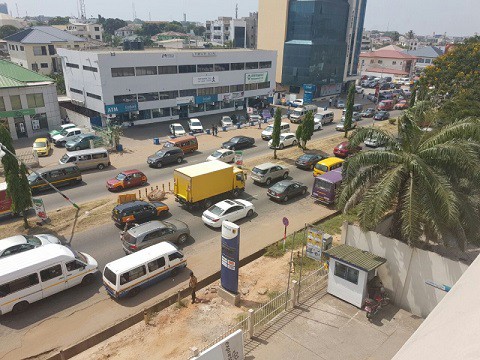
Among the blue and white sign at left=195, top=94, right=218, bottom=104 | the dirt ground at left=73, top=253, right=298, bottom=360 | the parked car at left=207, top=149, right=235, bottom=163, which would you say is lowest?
the dirt ground at left=73, top=253, right=298, bottom=360

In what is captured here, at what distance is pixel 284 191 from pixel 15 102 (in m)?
34.7

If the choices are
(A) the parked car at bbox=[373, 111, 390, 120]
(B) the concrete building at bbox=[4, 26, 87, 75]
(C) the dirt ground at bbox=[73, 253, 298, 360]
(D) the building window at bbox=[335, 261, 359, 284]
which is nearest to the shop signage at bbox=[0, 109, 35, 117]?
(B) the concrete building at bbox=[4, 26, 87, 75]

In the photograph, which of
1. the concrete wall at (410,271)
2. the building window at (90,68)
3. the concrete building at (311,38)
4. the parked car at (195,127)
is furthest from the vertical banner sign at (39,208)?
the concrete building at (311,38)

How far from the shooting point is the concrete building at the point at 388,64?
10875cm

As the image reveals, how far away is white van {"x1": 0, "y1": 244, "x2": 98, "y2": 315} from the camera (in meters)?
14.9

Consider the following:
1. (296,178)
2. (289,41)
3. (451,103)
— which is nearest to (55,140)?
(296,178)

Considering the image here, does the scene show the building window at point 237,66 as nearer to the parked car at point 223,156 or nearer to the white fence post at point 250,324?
the parked car at point 223,156

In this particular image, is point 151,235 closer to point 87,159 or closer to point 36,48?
point 87,159

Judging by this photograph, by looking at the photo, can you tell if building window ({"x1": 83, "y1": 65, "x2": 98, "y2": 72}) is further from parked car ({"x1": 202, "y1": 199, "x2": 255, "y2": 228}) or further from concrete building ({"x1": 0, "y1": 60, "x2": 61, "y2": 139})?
parked car ({"x1": 202, "y1": 199, "x2": 255, "y2": 228})

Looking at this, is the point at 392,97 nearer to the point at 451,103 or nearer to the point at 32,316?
the point at 451,103

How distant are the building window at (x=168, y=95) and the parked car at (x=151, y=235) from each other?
32762 millimetres

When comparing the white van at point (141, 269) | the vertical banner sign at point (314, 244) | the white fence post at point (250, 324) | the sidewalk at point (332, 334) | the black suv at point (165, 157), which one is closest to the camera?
the sidewalk at point (332, 334)

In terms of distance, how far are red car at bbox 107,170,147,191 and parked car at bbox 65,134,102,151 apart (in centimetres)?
1191

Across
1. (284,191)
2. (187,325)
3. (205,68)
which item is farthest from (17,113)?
(187,325)
